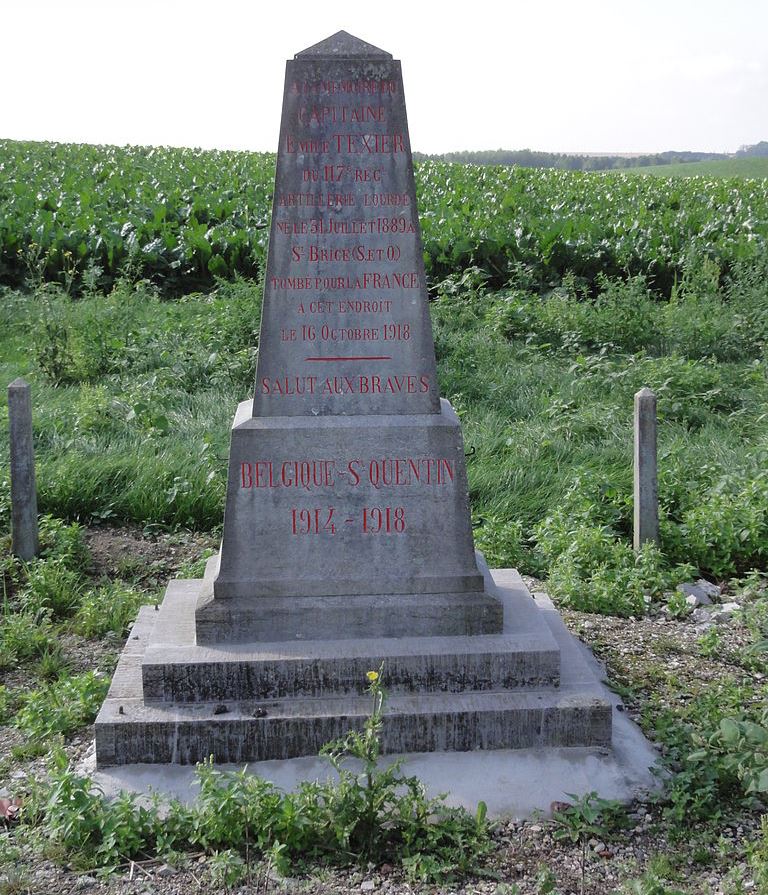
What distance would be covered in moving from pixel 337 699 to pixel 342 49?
2.56 m

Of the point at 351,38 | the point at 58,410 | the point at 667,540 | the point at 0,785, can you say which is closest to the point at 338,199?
the point at 351,38

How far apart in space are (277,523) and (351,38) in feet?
6.44

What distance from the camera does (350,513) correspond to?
14.3 feet

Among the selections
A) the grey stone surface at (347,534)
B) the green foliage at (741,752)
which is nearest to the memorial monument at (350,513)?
the grey stone surface at (347,534)

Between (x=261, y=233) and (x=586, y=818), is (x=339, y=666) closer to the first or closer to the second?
(x=586, y=818)

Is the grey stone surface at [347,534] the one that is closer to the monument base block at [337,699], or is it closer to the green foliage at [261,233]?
the monument base block at [337,699]

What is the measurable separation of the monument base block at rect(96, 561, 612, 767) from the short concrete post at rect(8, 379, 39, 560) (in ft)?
6.05

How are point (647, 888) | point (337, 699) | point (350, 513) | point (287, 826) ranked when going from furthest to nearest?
point (350, 513)
point (337, 699)
point (287, 826)
point (647, 888)

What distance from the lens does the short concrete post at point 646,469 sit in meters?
5.98

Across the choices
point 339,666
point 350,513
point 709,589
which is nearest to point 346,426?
point 350,513

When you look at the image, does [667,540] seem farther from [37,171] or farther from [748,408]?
[37,171]

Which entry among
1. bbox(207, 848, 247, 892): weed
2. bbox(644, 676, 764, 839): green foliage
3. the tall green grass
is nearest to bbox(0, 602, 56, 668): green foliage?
the tall green grass

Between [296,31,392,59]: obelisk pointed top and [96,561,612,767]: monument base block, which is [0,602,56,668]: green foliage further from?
[296,31,392,59]: obelisk pointed top

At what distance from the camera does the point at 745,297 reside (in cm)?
1068
